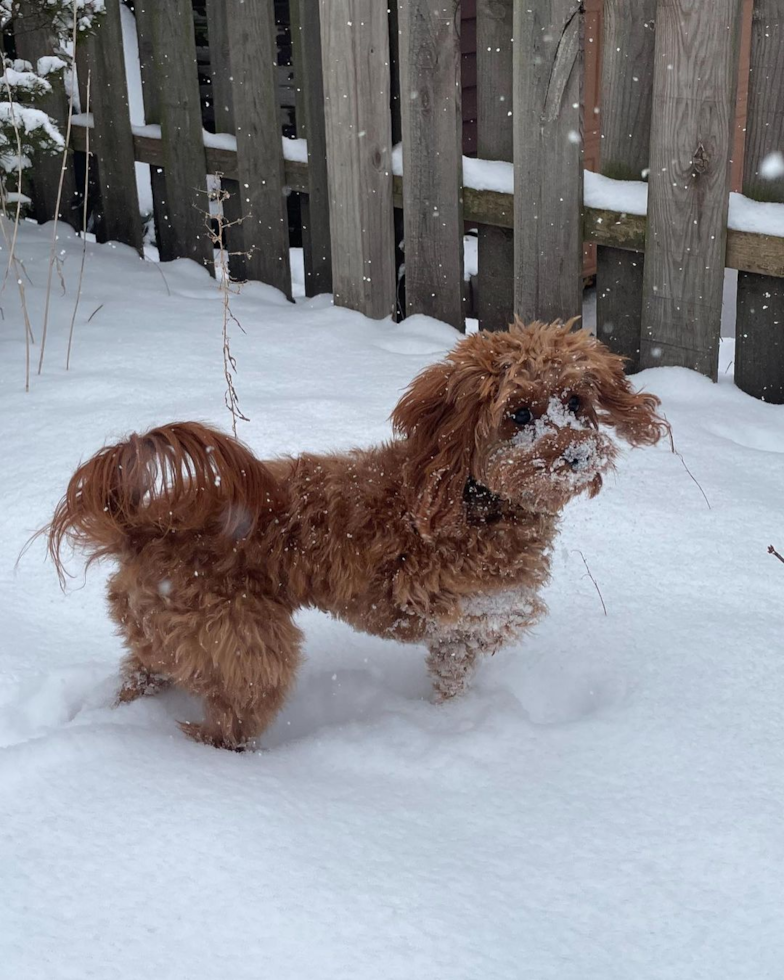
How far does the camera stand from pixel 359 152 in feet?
14.3

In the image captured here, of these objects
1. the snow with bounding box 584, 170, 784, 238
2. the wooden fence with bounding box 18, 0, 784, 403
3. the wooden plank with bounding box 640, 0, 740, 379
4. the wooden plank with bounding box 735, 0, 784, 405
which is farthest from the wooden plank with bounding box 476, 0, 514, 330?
the wooden plank with bounding box 735, 0, 784, 405

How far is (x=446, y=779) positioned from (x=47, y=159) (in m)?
5.06

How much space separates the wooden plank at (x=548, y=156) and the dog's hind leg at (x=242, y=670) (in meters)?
2.17

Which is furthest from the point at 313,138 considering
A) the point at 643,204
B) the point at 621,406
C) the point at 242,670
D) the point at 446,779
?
the point at 446,779

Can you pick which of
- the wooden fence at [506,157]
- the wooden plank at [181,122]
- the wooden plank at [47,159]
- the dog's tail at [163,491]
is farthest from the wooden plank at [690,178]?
the wooden plank at [47,159]

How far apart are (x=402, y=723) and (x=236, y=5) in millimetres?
3686

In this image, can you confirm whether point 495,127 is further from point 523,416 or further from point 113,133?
point 113,133

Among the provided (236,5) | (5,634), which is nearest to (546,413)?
(5,634)

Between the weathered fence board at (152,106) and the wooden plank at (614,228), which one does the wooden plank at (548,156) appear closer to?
the wooden plank at (614,228)

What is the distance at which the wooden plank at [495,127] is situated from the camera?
390 centimetres

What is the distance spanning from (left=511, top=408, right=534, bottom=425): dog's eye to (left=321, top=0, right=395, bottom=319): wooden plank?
8.29 ft

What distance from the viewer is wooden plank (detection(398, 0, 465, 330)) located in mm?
4004

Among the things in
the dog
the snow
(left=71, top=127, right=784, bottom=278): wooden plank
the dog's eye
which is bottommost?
the dog

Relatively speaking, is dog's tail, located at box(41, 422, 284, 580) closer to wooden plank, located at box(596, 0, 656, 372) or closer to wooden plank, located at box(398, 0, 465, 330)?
wooden plank, located at box(596, 0, 656, 372)
